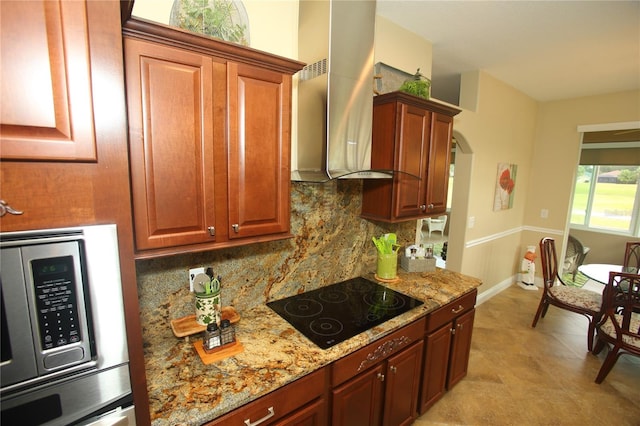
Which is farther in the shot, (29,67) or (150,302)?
(150,302)

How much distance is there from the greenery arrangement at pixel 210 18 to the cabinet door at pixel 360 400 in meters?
1.82

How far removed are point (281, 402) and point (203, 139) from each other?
112 cm

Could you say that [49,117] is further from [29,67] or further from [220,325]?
[220,325]

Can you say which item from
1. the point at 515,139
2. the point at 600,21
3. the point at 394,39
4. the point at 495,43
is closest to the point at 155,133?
the point at 394,39

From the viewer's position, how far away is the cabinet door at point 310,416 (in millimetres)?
1213

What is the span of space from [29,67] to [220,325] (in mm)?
1106

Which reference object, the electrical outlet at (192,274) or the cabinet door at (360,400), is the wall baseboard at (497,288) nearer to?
the cabinet door at (360,400)

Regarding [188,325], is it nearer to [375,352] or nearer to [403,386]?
[375,352]

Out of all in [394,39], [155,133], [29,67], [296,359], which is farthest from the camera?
[394,39]

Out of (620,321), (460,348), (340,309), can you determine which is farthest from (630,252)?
(340,309)

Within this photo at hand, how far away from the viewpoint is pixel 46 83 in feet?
2.19

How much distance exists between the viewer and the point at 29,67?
25.6 inches

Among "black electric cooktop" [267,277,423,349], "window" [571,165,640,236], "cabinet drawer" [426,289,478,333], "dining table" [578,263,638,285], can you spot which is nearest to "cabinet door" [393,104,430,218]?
Answer: "black electric cooktop" [267,277,423,349]

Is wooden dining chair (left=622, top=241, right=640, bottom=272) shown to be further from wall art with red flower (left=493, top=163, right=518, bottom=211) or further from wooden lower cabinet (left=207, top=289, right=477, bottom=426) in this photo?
wooden lower cabinet (left=207, top=289, right=477, bottom=426)
